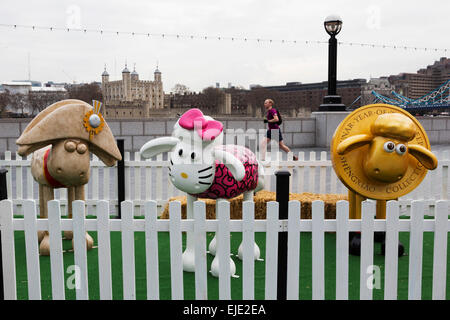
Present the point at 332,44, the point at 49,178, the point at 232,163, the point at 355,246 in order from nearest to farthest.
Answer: the point at 232,163 → the point at 49,178 → the point at 355,246 → the point at 332,44

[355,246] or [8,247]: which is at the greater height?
[8,247]

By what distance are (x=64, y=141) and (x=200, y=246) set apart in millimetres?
2129

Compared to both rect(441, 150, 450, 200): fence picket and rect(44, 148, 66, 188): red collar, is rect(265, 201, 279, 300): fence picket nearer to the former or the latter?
rect(44, 148, 66, 188): red collar

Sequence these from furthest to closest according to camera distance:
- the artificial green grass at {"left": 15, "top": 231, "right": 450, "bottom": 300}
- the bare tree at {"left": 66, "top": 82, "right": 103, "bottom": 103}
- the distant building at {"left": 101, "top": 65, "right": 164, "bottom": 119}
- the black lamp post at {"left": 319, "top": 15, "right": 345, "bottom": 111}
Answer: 1. the distant building at {"left": 101, "top": 65, "right": 164, "bottom": 119}
2. the bare tree at {"left": 66, "top": 82, "right": 103, "bottom": 103}
3. the black lamp post at {"left": 319, "top": 15, "right": 345, "bottom": 111}
4. the artificial green grass at {"left": 15, "top": 231, "right": 450, "bottom": 300}

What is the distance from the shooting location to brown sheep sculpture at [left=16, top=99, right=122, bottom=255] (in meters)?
4.27

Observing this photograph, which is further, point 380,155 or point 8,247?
point 380,155

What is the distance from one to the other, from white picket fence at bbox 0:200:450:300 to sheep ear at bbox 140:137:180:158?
1038 mm

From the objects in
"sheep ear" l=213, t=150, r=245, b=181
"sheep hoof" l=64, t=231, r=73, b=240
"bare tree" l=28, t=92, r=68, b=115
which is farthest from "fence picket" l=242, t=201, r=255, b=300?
"bare tree" l=28, t=92, r=68, b=115

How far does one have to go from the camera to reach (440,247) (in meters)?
3.04

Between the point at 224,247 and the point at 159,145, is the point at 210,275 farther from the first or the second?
the point at 159,145

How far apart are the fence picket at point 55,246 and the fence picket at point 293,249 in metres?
1.57

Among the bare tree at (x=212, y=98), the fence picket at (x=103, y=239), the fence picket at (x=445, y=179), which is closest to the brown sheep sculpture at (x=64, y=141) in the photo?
the fence picket at (x=103, y=239)

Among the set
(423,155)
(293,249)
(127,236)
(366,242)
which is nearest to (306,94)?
(423,155)
